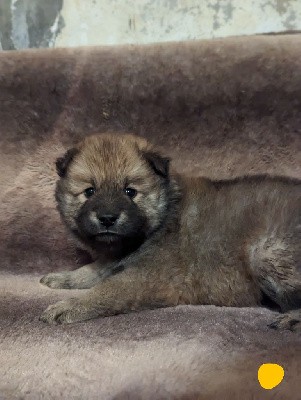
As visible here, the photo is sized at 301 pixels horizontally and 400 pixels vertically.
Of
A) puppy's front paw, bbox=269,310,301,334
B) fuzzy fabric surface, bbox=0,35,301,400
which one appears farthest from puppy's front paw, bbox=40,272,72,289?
puppy's front paw, bbox=269,310,301,334

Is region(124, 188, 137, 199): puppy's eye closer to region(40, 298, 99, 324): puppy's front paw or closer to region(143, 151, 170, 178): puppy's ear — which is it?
region(143, 151, 170, 178): puppy's ear

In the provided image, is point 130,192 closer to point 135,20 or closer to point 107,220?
point 107,220

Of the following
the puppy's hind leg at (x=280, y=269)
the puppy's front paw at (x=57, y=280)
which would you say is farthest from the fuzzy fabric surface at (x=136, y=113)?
the puppy's hind leg at (x=280, y=269)

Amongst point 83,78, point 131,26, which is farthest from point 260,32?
point 83,78

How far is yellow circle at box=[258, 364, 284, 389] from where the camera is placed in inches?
57.0

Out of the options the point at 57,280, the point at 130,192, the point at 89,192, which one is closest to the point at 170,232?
the point at 130,192

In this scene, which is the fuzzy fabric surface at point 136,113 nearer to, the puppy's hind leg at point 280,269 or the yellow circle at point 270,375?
the puppy's hind leg at point 280,269

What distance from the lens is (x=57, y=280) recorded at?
2594 mm

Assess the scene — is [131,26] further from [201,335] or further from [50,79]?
[201,335]

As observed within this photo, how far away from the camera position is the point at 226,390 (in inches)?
56.6

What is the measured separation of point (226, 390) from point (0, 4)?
272cm

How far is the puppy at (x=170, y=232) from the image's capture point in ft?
6.86

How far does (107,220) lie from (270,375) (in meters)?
0.90

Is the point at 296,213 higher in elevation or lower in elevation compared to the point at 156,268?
higher
